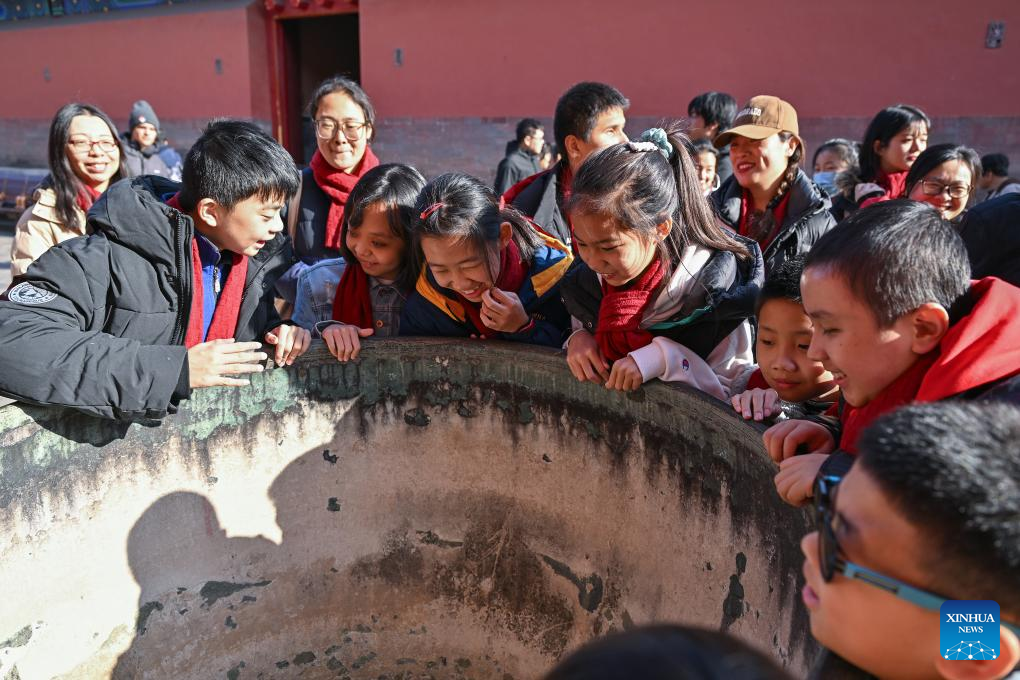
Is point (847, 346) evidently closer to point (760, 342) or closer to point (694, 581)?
point (760, 342)

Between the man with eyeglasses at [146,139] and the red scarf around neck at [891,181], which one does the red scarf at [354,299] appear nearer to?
the red scarf around neck at [891,181]

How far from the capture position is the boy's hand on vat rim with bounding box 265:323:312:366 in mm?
2225

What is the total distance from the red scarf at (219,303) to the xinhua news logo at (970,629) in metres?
1.83

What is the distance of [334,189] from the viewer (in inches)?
115

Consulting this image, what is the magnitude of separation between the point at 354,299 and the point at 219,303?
1.47ft

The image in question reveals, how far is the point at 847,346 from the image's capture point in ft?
4.50

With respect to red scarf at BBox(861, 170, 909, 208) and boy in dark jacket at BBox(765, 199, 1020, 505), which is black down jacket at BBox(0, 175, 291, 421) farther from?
red scarf at BBox(861, 170, 909, 208)

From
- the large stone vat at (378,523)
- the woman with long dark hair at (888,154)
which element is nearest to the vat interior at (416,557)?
the large stone vat at (378,523)

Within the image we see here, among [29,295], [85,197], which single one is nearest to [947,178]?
[29,295]

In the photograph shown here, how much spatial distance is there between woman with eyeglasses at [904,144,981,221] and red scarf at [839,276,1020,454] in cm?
178

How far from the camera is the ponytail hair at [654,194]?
6.26 feet

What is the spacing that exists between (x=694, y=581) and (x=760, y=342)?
1.95 ft

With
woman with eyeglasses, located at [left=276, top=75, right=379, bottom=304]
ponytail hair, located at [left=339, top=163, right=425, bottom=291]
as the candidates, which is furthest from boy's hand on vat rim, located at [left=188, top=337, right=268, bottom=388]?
woman with eyeglasses, located at [left=276, top=75, right=379, bottom=304]

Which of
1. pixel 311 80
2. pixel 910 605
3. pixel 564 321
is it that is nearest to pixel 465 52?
pixel 311 80
